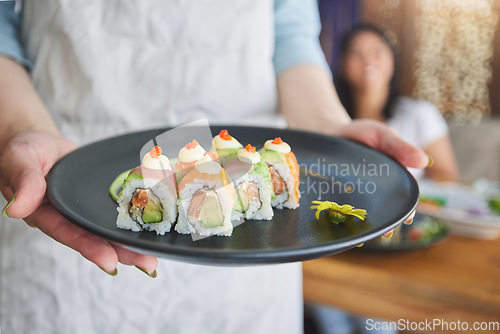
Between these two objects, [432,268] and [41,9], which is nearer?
[41,9]

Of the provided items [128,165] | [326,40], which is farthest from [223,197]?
[326,40]

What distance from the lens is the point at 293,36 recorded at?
1.46 m

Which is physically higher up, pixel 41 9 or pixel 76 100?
pixel 41 9

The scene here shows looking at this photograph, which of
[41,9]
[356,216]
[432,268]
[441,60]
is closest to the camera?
[356,216]

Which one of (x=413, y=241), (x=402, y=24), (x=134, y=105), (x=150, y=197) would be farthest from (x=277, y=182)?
(x=402, y=24)

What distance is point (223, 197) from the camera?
959mm

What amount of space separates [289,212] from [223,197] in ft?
0.53

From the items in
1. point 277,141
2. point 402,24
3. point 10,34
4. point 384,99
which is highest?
point 10,34

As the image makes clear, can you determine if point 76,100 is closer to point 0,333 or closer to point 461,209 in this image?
point 0,333

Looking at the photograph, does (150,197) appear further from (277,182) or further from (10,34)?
(10,34)

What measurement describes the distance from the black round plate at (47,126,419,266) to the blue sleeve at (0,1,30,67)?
360 millimetres

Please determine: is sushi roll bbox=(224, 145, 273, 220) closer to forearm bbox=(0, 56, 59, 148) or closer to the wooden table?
→ forearm bbox=(0, 56, 59, 148)

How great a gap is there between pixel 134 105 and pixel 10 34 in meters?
0.37

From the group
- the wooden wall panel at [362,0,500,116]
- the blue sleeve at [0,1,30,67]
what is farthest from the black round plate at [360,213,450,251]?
the wooden wall panel at [362,0,500,116]
